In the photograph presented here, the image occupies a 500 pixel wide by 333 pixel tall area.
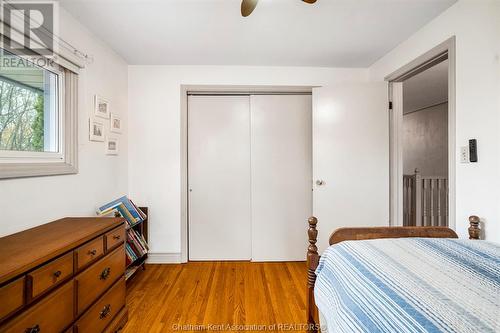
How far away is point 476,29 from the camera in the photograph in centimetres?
142

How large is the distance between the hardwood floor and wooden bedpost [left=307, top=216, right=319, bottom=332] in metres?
0.29

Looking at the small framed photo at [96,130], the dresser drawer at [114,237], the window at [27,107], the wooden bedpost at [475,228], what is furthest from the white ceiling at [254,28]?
the dresser drawer at [114,237]

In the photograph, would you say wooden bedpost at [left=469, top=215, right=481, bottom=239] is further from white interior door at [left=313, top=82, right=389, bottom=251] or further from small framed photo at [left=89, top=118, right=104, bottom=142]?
small framed photo at [left=89, top=118, right=104, bottom=142]

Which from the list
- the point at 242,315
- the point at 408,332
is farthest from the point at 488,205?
the point at 242,315

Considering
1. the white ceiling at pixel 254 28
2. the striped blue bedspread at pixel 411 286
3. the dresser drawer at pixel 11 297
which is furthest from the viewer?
the white ceiling at pixel 254 28

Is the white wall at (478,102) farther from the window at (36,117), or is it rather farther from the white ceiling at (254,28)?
the window at (36,117)

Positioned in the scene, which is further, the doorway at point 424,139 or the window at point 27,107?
the doorway at point 424,139

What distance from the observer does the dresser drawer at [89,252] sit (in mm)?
1128

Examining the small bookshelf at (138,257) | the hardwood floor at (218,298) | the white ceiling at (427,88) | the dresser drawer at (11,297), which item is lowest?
the hardwood floor at (218,298)

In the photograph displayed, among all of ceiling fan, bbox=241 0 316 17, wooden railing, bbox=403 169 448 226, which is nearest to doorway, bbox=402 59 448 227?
wooden railing, bbox=403 169 448 226

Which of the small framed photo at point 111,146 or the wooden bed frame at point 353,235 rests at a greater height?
the small framed photo at point 111,146

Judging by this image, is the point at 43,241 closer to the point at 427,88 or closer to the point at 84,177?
the point at 84,177

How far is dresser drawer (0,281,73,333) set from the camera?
2.72ft

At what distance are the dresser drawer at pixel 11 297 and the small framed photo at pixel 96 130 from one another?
4.49ft
